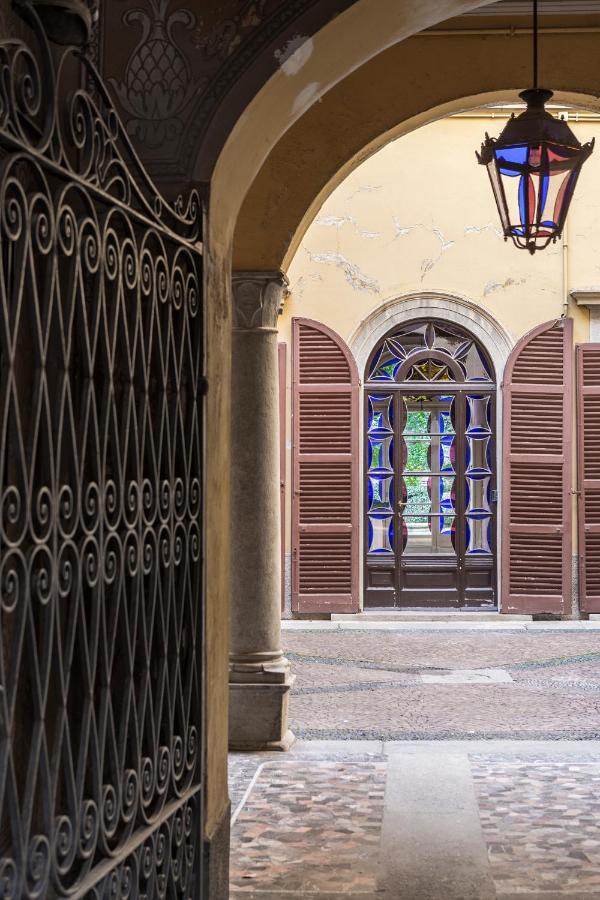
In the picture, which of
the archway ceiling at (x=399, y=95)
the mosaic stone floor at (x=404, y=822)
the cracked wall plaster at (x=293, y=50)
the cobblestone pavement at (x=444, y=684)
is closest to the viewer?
the cracked wall plaster at (x=293, y=50)

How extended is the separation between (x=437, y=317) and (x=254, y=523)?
629cm

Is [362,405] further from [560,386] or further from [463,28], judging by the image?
[463,28]

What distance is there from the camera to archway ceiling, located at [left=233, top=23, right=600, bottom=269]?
607 centimetres

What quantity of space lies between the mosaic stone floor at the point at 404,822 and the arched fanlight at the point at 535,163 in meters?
2.53

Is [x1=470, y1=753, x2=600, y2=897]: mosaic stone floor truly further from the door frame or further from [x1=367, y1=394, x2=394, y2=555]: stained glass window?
[x1=367, y1=394, x2=394, y2=555]: stained glass window

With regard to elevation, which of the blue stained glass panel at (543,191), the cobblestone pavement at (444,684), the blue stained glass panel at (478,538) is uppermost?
the blue stained glass panel at (543,191)

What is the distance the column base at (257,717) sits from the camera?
6.56 metres

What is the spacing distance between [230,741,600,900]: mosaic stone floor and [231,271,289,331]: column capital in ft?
7.18

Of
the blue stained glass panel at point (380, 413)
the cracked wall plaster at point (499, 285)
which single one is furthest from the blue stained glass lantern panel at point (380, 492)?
the cracked wall plaster at point (499, 285)

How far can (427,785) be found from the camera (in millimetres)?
5852

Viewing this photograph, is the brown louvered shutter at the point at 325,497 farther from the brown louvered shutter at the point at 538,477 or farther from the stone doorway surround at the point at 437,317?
the brown louvered shutter at the point at 538,477

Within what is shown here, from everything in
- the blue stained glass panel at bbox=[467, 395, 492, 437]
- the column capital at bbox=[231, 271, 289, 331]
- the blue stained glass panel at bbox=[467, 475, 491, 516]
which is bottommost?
the blue stained glass panel at bbox=[467, 475, 491, 516]

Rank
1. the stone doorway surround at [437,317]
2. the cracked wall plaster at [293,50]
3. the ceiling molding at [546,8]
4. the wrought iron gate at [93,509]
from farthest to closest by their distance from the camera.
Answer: the stone doorway surround at [437,317], the ceiling molding at [546,8], the cracked wall plaster at [293,50], the wrought iron gate at [93,509]

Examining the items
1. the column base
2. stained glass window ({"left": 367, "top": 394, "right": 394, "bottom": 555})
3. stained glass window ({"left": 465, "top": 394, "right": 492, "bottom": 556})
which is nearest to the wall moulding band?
stained glass window ({"left": 465, "top": 394, "right": 492, "bottom": 556})
